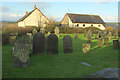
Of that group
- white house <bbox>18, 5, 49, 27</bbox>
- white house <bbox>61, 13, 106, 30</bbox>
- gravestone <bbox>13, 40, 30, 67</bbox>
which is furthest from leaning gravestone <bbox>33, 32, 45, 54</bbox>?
white house <bbox>61, 13, 106, 30</bbox>

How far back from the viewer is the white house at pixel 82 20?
4445 centimetres

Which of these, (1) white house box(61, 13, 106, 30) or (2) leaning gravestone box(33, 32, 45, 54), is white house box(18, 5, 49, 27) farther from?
(2) leaning gravestone box(33, 32, 45, 54)

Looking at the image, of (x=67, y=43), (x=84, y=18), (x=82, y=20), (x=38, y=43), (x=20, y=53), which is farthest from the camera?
(x=84, y=18)

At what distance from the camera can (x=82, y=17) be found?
4675cm

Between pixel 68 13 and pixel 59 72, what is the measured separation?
42472mm

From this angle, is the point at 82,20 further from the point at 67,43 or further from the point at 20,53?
the point at 20,53

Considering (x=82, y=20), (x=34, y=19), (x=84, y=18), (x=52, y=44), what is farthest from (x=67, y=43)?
(x=84, y=18)

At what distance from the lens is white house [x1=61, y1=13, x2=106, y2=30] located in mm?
44453

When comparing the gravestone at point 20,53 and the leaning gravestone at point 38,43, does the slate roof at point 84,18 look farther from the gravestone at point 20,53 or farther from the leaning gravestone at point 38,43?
the gravestone at point 20,53

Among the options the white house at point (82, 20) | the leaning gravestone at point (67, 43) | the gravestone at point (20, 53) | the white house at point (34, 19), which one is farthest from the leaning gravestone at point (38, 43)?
the white house at point (82, 20)

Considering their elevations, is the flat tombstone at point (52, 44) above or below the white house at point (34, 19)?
below

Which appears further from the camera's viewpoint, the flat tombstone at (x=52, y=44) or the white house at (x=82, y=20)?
the white house at (x=82, y=20)

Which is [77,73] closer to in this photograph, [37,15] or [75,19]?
[37,15]

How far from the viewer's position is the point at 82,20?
45469 millimetres
